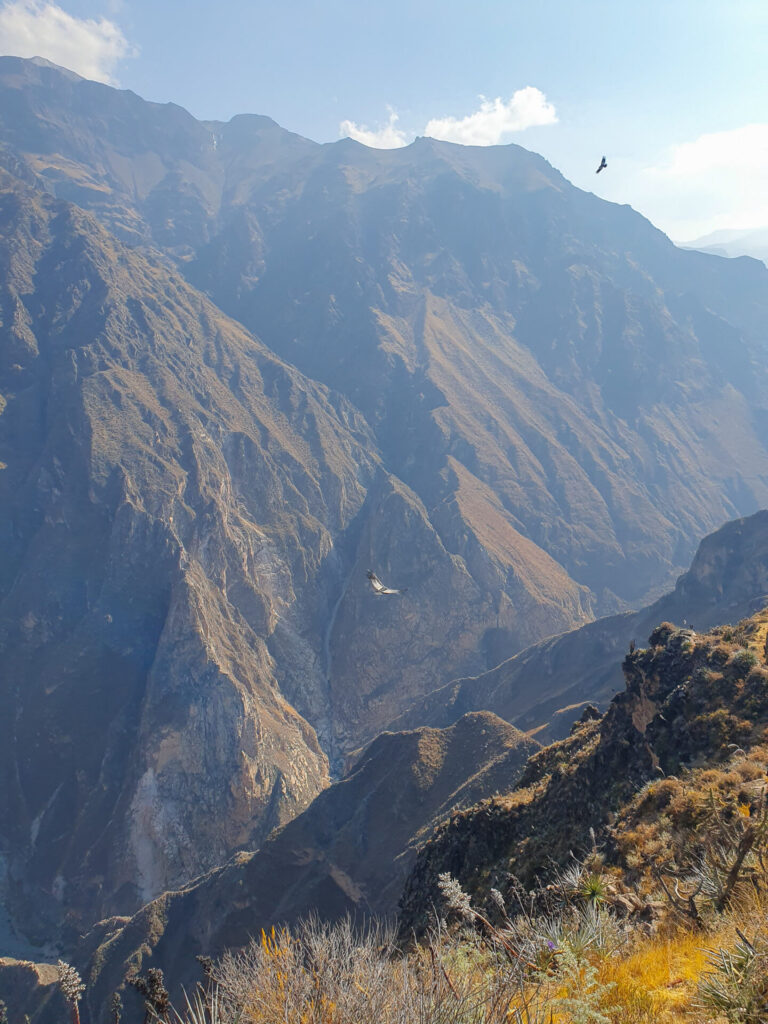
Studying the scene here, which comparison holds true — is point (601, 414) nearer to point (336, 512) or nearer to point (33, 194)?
point (336, 512)

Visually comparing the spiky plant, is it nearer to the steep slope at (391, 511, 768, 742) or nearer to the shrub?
the shrub

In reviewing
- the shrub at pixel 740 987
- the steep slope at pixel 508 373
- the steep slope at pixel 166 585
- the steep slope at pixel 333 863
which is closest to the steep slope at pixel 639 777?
the shrub at pixel 740 987

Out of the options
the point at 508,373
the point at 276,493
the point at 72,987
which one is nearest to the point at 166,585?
the point at 276,493

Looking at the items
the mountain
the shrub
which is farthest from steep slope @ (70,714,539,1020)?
the shrub

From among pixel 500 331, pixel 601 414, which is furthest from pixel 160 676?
pixel 500 331

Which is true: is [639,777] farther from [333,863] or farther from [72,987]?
[333,863]
